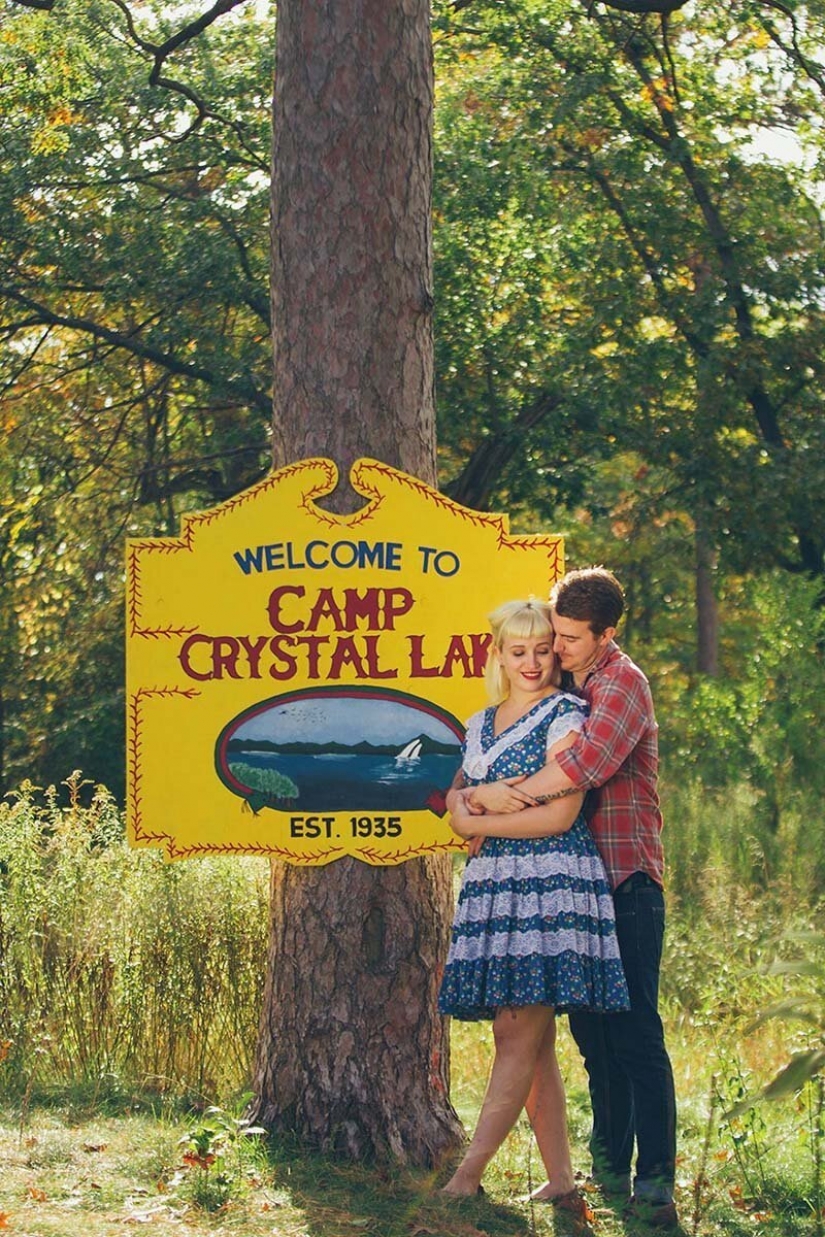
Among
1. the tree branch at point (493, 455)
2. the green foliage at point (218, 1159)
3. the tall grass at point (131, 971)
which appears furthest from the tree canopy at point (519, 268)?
the green foliage at point (218, 1159)

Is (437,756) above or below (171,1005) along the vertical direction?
above

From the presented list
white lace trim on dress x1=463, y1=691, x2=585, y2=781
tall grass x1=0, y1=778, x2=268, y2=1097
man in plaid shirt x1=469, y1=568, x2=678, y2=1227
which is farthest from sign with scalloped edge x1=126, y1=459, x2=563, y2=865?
tall grass x1=0, y1=778, x2=268, y2=1097

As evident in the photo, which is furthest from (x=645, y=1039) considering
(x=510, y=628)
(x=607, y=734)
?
(x=510, y=628)

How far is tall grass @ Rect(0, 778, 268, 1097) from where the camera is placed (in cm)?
698

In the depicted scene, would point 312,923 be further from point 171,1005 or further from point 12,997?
point 12,997

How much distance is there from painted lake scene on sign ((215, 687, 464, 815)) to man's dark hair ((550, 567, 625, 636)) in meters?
0.93

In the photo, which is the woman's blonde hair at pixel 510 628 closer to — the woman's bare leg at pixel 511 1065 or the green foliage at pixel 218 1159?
the woman's bare leg at pixel 511 1065

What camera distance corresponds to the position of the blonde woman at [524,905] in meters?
4.82

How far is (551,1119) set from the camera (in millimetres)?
5105

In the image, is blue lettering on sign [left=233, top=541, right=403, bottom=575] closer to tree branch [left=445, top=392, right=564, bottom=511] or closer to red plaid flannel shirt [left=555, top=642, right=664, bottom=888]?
red plaid flannel shirt [left=555, top=642, right=664, bottom=888]

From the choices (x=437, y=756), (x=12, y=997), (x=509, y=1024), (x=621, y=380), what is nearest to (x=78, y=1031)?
(x=12, y=997)

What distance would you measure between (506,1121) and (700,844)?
6155 mm

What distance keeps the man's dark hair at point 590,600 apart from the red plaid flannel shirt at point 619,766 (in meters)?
0.10

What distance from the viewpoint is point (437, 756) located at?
576 cm
